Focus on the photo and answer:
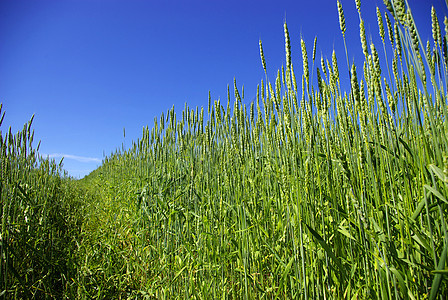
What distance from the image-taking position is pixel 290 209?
111cm

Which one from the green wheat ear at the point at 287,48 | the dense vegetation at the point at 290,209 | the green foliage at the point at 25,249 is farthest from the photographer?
the green foliage at the point at 25,249

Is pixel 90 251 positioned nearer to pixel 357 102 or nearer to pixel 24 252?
pixel 24 252

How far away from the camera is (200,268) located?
1323 mm

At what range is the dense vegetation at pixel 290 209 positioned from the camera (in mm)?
763

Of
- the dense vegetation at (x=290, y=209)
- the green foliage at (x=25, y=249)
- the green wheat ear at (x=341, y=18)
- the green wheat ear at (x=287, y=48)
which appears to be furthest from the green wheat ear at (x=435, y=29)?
the green foliage at (x=25, y=249)

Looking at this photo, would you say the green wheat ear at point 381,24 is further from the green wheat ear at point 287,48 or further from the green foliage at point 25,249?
the green foliage at point 25,249

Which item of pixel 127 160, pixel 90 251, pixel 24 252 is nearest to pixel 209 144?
pixel 90 251

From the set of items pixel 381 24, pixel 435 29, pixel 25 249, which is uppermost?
pixel 381 24

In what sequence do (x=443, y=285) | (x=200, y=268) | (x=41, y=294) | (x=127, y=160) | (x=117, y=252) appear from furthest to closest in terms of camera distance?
(x=127, y=160)
(x=117, y=252)
(x=41, y=294)
(x=200, y=268)
(x=443, y=285)

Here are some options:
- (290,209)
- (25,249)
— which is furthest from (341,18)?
(25,249)

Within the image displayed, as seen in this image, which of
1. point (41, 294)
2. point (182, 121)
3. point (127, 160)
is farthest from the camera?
point (127, 160)

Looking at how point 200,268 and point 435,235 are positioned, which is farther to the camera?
point 200,268

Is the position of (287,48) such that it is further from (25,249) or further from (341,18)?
(25,249)

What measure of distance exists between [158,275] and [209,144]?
3.05 feet
